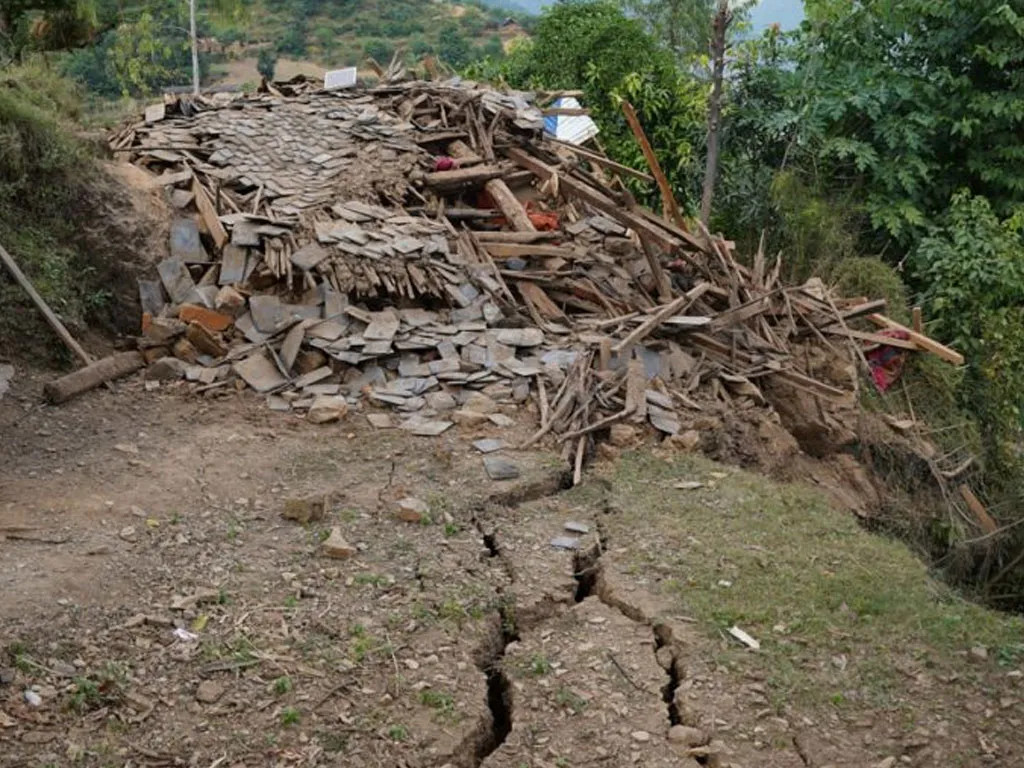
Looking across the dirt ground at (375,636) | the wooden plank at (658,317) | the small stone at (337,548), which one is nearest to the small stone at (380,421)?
the dirt ground at (375,636)

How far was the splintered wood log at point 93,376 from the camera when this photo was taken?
7297 millimetres

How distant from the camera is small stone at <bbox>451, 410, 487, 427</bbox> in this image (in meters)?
7.43

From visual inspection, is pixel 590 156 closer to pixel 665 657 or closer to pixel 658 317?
pixel 658 317

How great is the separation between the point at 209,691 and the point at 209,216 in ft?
16.7

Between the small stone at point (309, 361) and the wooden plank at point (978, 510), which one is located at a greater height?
the small stone at point (309, 361)

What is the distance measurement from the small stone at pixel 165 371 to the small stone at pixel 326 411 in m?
1.10

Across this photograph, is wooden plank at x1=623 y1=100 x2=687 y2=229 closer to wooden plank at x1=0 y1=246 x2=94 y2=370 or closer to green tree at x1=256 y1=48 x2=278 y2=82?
wooden plank at x1=0 y1=246 x2=94 y2=370

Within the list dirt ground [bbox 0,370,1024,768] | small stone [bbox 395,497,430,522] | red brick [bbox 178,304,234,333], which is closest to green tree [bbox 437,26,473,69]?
red brick [bbox 178,304,234,333]

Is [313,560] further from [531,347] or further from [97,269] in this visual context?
[97,269]

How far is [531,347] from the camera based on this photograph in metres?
8.30

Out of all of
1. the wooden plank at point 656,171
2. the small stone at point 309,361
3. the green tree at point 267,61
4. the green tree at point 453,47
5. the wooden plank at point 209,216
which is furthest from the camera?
the green tree at point 453,47

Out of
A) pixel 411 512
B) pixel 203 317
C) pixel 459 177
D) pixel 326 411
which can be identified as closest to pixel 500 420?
pixel 326 411

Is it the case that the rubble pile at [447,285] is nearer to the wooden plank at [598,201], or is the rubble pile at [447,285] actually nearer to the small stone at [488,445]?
the wooden plank at [598,201]

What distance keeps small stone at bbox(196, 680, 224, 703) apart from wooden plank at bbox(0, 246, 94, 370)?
3.85 m
